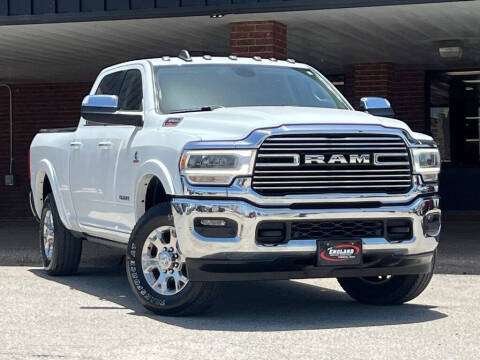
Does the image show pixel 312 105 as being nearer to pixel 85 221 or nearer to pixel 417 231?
pixel 417 231

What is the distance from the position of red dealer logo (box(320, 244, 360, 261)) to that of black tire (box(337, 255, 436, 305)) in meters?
0.97

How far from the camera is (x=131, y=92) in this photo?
9.77m

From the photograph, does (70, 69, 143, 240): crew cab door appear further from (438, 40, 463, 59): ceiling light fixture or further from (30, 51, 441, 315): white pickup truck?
(438, 40, 463, 59): ceiling light fixture

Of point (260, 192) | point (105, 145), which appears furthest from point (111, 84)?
point (260, 192)

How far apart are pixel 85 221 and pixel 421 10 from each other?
221 inches

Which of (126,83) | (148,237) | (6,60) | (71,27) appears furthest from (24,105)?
(148,237)

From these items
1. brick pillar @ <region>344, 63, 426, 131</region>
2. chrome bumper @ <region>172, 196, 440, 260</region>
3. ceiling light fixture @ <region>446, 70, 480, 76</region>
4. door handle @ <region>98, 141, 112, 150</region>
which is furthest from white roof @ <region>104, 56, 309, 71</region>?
ceiling light fixture @ <region>446, 70, 480, 76</region>

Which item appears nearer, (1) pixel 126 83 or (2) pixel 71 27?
(1) pixel 126 83

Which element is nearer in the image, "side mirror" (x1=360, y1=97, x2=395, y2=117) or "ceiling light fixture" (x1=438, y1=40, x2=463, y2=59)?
A: "side mirror" (x1=360, y1=97, x2=395, y2=117)

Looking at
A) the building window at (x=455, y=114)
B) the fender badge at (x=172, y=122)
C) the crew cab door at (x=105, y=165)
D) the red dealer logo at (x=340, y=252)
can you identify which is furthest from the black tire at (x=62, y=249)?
the building window at (x=455, y=114)

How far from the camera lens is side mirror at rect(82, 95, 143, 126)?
9.02 m

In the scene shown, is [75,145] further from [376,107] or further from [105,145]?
[376,107]

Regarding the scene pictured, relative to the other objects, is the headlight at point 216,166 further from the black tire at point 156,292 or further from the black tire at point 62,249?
the black tire at point 62,249

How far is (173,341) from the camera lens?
723 cm
